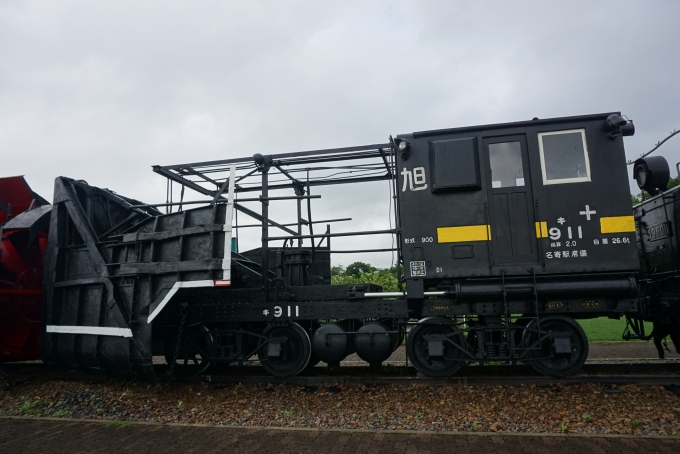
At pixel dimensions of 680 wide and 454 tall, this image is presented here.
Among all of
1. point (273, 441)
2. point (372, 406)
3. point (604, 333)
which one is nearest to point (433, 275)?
point (372, 406)

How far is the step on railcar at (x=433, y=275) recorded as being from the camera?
6262mm

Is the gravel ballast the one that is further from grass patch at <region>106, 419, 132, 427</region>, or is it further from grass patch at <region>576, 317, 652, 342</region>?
grass patch at <region>576, 317, 652, 342</region>

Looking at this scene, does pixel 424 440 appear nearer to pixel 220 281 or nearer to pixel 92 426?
→ pixel 220 281

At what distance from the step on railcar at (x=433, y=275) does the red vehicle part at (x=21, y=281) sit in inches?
40.1

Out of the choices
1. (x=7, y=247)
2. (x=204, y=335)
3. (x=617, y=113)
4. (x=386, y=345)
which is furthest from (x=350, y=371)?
(x=7, y=247)

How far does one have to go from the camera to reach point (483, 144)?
6.63 meters

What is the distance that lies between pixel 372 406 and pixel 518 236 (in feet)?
10.5

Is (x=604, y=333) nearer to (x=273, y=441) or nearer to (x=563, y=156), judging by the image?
(x=563, y=156)

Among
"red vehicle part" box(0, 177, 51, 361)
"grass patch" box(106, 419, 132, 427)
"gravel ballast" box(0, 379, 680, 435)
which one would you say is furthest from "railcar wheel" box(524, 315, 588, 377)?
"red vehicle part" box(0, 177, 51, 361)

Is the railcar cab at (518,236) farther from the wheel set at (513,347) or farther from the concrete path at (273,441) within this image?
the concrete path at (273,441)

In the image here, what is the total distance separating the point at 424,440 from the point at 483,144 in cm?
425

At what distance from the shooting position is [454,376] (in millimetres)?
6840

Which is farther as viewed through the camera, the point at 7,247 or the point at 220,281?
the point at 7,247

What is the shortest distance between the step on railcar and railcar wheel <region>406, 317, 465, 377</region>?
0.07 feet
